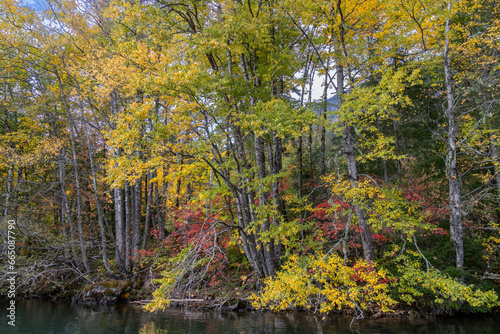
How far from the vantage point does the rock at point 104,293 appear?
35.5ft

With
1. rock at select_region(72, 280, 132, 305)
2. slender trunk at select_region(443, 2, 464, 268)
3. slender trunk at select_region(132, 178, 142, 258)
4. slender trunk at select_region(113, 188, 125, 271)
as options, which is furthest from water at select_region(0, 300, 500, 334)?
slender trunk at select_region(132, 178, 142, 258)

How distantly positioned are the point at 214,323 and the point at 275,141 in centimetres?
658

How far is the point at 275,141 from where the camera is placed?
983 cm

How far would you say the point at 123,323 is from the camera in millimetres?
8188

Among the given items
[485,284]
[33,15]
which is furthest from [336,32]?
[33,15]

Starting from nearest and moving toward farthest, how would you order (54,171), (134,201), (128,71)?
(128,71)
(134,201)
(54,171)

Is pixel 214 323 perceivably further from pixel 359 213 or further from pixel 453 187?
pixel 453 187

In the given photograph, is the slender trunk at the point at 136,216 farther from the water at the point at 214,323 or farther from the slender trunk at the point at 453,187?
the slender trunk at the point at 453,187

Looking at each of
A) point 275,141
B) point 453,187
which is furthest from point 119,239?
point 453,187

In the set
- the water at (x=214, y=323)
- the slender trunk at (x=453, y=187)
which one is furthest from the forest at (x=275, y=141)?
the water at (x=214, y=323)

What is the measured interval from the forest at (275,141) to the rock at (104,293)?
612 mm

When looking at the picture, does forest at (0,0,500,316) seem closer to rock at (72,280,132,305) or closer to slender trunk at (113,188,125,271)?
slender trunk at (113,188,125,271)

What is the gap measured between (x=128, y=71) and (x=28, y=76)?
25.3 feet

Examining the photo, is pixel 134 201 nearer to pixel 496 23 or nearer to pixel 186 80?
pixel 186 80
